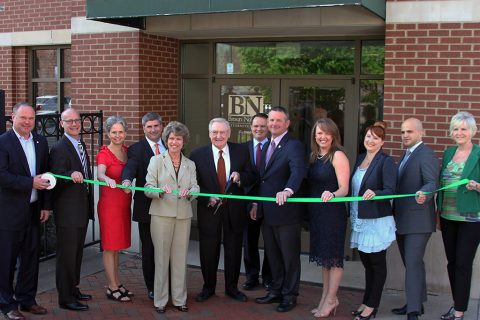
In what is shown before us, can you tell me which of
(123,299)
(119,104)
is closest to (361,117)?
(119,104)

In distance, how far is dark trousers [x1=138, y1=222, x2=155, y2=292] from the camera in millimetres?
6262

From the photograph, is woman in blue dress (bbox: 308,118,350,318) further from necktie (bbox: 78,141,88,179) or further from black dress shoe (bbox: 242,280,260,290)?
necktie (bbox: 78,141,88,179)

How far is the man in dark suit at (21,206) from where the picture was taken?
552 centimetres

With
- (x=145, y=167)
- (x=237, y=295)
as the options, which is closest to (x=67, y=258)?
(x=145, y=167)

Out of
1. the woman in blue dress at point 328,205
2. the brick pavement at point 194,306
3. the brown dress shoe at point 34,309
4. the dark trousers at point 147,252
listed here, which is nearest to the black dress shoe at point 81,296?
the brick pavement at point 194,306

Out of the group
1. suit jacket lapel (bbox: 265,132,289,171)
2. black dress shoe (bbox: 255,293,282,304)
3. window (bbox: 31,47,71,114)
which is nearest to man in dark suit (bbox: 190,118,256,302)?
black dress shoe (bbox: 255,293,282,304)

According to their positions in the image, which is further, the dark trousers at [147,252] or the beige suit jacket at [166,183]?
Answer: the dark trousers at [147,252]

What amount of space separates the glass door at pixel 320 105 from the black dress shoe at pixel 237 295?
2.62m

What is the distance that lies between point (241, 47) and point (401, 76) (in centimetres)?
267

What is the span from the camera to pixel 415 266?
558 centimetres

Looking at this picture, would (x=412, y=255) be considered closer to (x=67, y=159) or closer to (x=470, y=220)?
(x=470, y=220)

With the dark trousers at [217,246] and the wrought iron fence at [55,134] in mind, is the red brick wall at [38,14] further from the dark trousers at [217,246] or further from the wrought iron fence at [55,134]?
the dark trousers at [217,246]

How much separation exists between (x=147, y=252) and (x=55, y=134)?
A: 213 cm

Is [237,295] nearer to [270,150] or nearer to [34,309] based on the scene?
[270,150]
